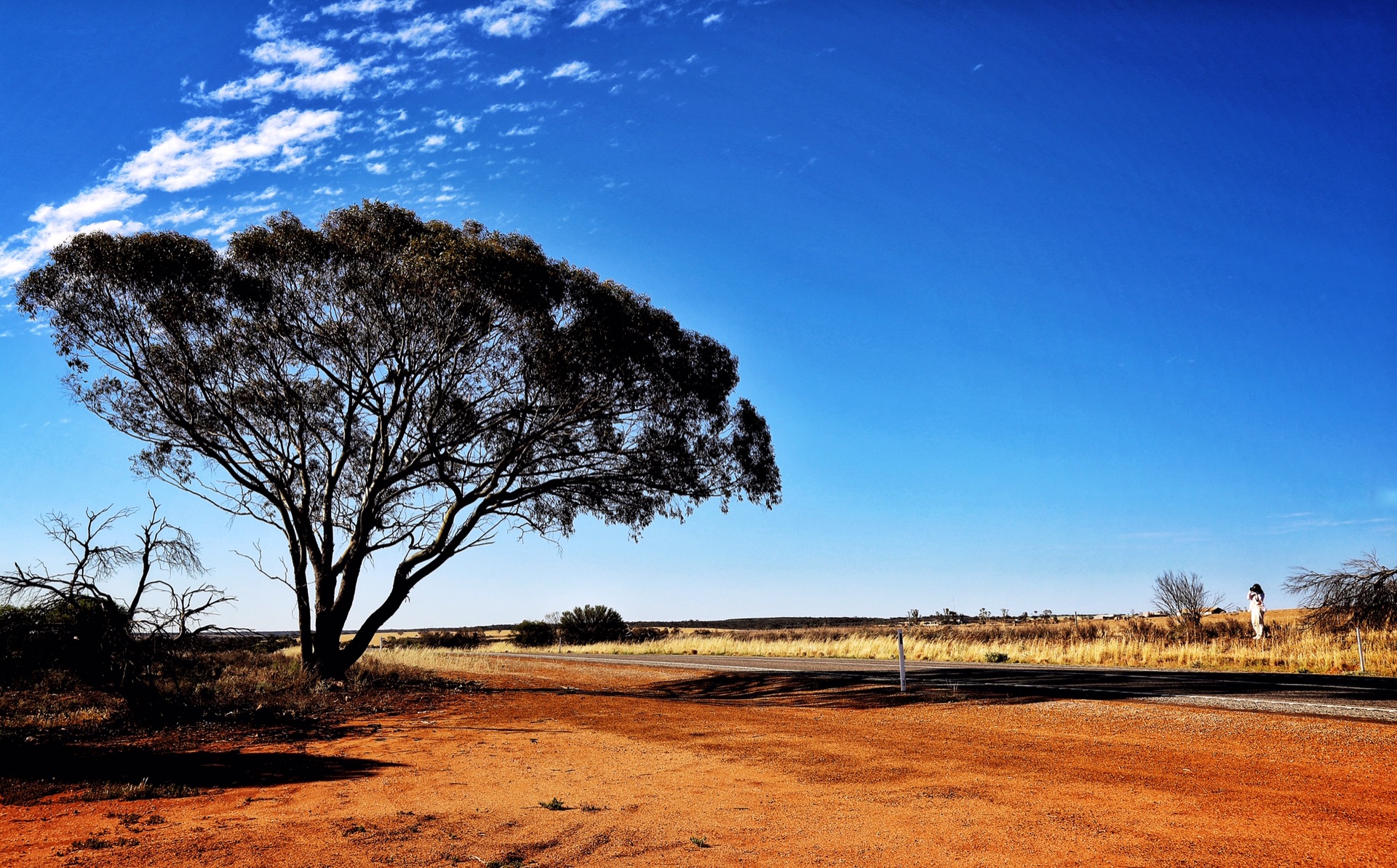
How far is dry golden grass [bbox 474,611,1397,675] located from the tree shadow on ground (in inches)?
613

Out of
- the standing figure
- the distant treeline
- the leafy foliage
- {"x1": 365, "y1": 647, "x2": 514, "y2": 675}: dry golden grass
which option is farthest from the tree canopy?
the distant treeline

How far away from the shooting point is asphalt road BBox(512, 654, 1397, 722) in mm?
12516

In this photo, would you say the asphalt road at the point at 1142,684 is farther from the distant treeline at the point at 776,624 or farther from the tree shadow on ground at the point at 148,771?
the distant treeline at the point at 776,624

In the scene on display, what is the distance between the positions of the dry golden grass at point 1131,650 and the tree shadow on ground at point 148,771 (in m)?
15.6

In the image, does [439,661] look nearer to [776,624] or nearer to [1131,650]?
[1131,650]

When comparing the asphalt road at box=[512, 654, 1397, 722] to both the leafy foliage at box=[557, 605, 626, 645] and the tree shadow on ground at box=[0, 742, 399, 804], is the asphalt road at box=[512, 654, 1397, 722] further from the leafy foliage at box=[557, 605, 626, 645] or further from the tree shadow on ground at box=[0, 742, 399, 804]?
the leafy foliage at box=[557, 605, 626, 645]

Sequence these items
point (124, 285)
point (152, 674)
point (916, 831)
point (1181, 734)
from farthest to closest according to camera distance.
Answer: point (124, 285)
point (152, 674)
point (1181, 734)
point (916, 831)

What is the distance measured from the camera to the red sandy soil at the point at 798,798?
6273mm

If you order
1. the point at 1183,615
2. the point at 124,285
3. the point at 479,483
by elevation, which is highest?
the point at 124,285

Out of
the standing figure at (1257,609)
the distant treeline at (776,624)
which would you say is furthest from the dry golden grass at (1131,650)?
the distant treeline at (776,624)

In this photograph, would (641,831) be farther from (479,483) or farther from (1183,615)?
(1183,615)

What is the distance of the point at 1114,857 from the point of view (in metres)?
5.84

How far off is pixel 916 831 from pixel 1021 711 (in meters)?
7.24

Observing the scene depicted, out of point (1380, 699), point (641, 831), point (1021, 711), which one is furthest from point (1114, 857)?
point (1380, 699)
